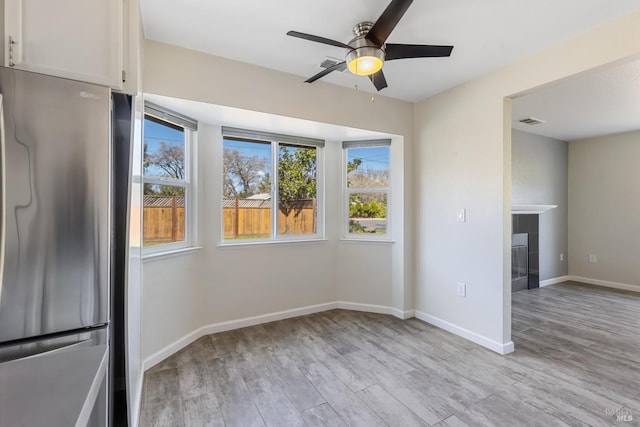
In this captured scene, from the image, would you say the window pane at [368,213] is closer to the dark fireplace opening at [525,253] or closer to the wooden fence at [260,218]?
the wooden fence at [260,218]

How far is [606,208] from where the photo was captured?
4.77 metres

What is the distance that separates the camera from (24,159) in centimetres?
105

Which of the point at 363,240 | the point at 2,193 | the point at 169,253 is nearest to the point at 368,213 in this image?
the point at 363,240

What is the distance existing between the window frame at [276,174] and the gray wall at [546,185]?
3.20 m

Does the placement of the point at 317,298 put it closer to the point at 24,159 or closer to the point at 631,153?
the point at 24,159

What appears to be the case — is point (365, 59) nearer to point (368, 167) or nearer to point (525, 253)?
point (368, 167)

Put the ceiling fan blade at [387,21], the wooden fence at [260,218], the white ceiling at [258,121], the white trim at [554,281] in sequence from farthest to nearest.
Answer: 1. the white trim at [554,281]
2. the wooden fence at [260,218]
3. the white ceiling at [258,121]
4. the ceiling fan blade at [387,21]

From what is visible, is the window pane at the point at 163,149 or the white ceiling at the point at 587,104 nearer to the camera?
the window pane at the point at 163,149

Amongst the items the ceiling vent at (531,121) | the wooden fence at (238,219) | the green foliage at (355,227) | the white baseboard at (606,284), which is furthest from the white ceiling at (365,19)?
the white baseboard at (606,284)

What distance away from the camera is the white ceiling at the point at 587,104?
269 centimetres

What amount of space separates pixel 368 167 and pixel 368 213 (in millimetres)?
587

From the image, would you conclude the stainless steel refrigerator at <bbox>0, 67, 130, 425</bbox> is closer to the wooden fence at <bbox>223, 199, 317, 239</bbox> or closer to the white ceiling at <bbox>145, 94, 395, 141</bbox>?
the white ceiling at <bbox>145, 94, 395, 141</bbox>

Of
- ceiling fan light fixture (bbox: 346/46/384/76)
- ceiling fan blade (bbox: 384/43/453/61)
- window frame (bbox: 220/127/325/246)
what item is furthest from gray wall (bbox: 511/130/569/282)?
ceiling fan light fixture (bbox: 346/46/384/76)

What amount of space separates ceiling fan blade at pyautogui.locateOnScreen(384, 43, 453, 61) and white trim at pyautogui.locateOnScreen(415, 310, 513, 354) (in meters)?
2.47
